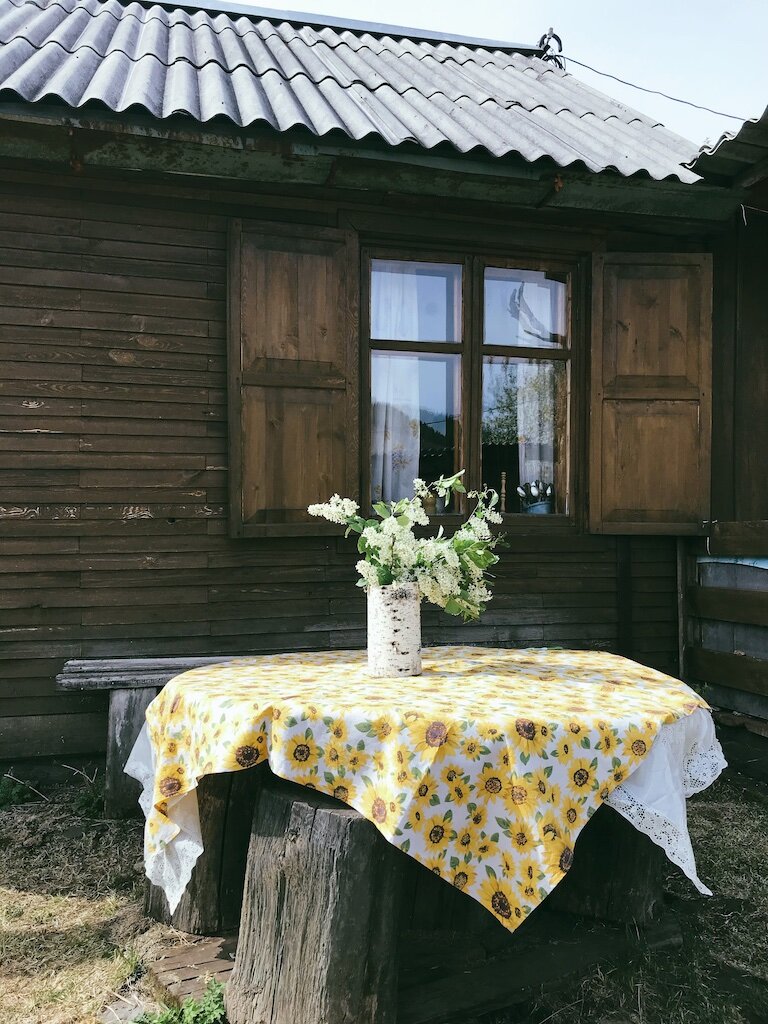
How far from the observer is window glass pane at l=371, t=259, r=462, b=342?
4.29 meters

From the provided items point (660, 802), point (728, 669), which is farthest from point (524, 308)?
point (660, 802)

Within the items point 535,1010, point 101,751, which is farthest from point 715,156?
point 101,751

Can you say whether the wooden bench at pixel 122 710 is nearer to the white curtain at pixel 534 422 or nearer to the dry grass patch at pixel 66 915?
the dry grass patch at pixel 66 915

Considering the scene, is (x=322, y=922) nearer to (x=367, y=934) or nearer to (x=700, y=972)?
(x=367, y=934)

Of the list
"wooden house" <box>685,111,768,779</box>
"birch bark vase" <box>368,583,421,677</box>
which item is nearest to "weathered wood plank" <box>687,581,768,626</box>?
"wooden house" <box>685,111,768,779</box>

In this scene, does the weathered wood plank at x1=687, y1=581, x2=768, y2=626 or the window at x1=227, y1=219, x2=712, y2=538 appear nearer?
the weathered wood plank at x1=687, y1=581, x2=768, y2=626

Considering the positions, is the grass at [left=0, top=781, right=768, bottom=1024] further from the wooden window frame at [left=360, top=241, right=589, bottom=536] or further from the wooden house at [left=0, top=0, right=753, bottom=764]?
the wooden window frame at [left=360, top=241, right=589, bottom=536]

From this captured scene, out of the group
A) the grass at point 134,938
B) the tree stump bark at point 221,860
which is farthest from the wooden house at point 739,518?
Result: the tree stump bark at point 221,860

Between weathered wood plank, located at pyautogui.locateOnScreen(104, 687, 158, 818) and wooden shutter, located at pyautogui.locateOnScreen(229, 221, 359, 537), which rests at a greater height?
wooden shutter, located at pyautogui.locateOnScreen(229, 221, 359, 537)

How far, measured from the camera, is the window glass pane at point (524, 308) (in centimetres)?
446

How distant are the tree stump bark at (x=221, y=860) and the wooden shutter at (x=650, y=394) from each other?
8.89ft

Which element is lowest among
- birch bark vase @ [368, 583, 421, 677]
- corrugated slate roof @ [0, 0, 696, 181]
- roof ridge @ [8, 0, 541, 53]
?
birch bark vase @ [368, 583, 421, 677]

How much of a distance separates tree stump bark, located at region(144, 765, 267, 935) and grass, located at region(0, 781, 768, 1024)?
130 mm

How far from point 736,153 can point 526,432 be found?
68.1 inches
